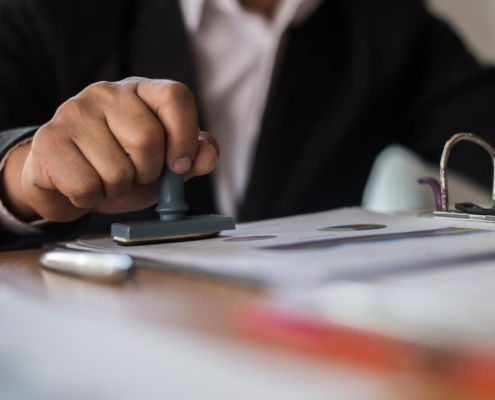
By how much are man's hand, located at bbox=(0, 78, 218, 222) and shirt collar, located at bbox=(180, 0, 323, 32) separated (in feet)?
2.01

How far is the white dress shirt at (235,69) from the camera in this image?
100 cm

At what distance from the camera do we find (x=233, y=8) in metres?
1.01

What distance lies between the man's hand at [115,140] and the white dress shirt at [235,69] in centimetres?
58

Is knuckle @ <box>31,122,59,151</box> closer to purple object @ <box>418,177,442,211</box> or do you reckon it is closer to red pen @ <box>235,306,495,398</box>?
red pen @ <box>235,306,495,398</box>

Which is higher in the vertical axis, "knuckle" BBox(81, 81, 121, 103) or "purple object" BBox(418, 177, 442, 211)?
"knuckle" BBox(81, 81, 121, 103)

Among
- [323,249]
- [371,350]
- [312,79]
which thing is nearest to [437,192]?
[323,249]

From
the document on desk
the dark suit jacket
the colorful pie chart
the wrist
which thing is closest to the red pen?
the document on desk

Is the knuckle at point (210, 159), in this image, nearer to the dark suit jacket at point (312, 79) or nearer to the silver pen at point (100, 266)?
the silver pen at point (100, 266)

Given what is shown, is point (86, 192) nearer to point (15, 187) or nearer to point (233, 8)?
point (15, 187)

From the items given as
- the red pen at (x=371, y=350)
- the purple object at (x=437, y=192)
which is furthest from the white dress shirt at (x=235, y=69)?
the red pen at (x=371, y=350)

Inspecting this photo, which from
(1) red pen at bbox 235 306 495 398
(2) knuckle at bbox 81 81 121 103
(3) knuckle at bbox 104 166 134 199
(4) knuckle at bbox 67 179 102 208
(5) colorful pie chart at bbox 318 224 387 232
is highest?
(2) knuckle at bbox 81 81 121 103

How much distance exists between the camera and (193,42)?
101 cm

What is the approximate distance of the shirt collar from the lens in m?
0.96

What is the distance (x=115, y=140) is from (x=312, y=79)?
0.73 meters
